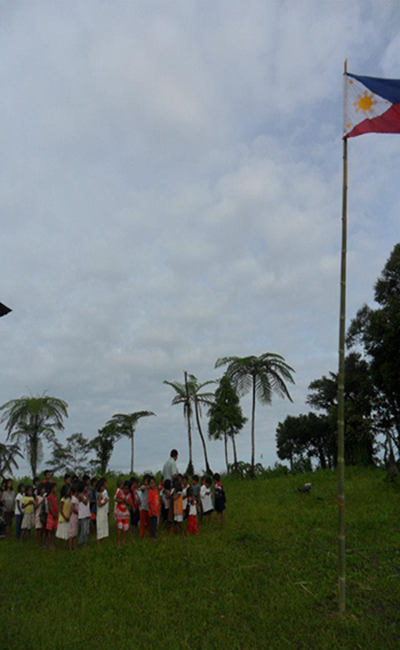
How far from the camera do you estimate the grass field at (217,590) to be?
8047 millimetres

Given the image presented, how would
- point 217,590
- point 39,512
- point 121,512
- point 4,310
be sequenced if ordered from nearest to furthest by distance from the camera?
point 217,590 → point 4,310 → point 121,512 → point 39,512

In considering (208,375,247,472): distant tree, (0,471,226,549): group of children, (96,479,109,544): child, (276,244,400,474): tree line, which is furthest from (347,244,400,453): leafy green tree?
(96,479,109,544): child

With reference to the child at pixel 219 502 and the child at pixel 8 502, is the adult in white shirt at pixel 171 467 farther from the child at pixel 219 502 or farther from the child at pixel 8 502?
the child at pixel 8 502

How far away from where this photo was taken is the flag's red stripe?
31.3 ft

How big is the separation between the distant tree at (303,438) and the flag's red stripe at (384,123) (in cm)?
3662

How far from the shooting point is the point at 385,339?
949 inches

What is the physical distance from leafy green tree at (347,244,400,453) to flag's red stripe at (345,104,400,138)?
1552cm

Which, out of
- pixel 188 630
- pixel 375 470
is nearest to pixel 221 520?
pixel 188 630

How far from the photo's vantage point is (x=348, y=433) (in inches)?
1141

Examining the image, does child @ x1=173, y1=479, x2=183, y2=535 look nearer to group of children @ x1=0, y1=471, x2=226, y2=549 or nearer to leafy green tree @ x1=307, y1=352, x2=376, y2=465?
group of children @ x1=0, y1=471, x2=226, y2=549

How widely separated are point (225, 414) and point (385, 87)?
2291 cm

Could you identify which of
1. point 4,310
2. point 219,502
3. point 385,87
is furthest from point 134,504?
point 385,87

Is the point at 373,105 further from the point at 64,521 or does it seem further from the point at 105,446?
the point at 105,446

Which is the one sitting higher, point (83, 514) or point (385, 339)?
point (385, 339)
